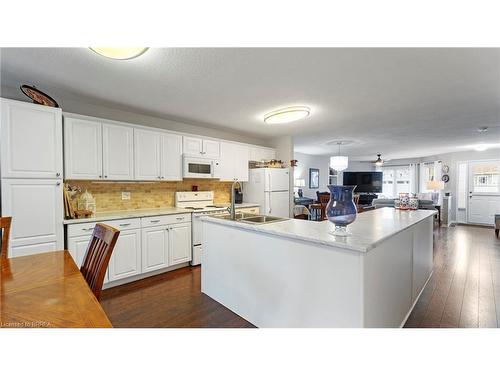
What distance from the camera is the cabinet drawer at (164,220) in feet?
9.94

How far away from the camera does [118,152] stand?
9.95ft

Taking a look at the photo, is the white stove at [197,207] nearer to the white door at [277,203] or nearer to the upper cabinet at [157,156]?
the upper cabinet at [157,156]

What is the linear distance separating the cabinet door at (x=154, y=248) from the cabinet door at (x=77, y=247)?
2.06ft

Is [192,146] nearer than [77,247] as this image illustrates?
No

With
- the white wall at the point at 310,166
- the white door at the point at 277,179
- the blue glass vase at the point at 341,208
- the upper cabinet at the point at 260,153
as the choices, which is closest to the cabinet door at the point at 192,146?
the upper cabinet at the point at 260,153

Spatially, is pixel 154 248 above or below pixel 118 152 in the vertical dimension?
below

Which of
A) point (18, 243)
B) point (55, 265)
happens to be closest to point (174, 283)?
point (18, 243)

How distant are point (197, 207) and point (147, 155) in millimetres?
1225

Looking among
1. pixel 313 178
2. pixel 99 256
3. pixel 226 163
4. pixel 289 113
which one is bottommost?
pixel 99 256

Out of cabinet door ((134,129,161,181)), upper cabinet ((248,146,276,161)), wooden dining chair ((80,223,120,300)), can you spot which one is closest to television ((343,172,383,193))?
upper cabinet ((248,146,276,161))

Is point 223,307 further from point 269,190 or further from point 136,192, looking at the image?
point 269,190

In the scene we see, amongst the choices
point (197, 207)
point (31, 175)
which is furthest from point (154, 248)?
point (31, 175)

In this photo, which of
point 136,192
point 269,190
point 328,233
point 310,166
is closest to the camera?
point 328,233

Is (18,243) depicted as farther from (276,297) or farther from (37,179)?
(276,297)
